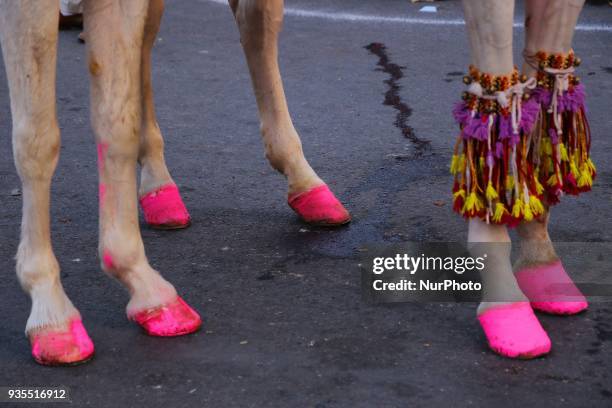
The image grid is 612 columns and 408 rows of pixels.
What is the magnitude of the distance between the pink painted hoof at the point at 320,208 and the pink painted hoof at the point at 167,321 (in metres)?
0.88

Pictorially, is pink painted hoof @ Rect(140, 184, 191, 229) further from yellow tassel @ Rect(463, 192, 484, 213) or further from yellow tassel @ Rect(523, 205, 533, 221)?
yellow tassel @ Rect(523, 205, 533, 221)

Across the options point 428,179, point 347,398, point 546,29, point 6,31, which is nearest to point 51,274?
point 6,31

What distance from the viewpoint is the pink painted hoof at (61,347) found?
290 centimetres

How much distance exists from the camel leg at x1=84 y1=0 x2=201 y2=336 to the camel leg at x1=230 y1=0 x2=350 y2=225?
34.3 inches

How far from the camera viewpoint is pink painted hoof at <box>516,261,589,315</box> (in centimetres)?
314

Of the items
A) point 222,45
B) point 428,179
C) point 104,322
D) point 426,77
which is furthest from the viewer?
point 222,45

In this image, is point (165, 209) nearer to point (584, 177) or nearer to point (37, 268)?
point (37, 268)

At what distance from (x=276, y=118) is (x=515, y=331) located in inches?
53.2

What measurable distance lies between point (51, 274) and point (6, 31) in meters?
0.65

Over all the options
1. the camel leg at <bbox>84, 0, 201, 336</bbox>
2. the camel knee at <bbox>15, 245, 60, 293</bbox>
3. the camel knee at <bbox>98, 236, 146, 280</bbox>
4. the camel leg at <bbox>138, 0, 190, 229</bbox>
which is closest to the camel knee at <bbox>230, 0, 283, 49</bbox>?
the camel leg at <bbox>138, 0, 190, 229</bbox>

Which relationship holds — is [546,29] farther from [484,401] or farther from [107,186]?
[107,186]

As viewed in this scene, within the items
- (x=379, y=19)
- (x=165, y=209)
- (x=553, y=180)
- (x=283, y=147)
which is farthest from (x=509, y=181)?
(x=379, y=19)

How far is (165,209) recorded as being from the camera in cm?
389

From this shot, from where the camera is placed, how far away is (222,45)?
6824 mm
